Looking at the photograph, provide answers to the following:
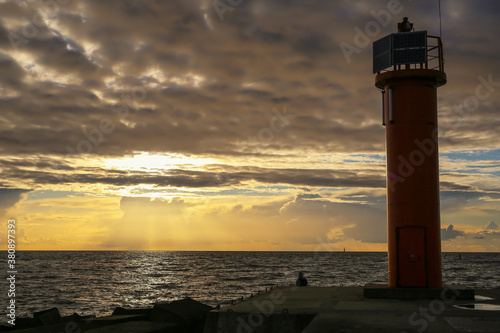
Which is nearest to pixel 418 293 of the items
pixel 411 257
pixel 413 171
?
pixel 411 257

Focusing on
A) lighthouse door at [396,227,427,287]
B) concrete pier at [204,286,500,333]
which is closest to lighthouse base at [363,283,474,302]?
concrete pier at [204,286,500,333]

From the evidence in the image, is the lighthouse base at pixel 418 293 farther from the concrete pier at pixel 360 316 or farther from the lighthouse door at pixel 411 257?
the lighthouse door at pixel 411 257

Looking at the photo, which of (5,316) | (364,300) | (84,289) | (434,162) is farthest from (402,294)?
(84,289)

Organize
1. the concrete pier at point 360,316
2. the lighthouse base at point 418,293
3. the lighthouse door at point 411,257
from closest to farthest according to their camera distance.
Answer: the concrete pier at point 360,316 → the lighthouse base at point 418,293 → the lighthouse door at point 411,257

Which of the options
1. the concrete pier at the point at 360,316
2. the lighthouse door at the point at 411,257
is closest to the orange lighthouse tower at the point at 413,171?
the lighthouse door at the point at 411,257

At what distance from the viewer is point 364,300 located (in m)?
15.2

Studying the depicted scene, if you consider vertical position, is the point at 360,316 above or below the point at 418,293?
above

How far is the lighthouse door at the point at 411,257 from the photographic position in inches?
657

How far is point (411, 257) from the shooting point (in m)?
16.8

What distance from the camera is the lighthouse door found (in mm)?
16688

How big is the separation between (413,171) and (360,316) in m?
7.39

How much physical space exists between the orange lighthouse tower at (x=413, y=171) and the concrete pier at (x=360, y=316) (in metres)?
1.48

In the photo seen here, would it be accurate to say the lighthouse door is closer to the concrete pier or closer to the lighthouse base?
the lighthouse base

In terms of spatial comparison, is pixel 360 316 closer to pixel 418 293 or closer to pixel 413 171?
pixel 418 293
